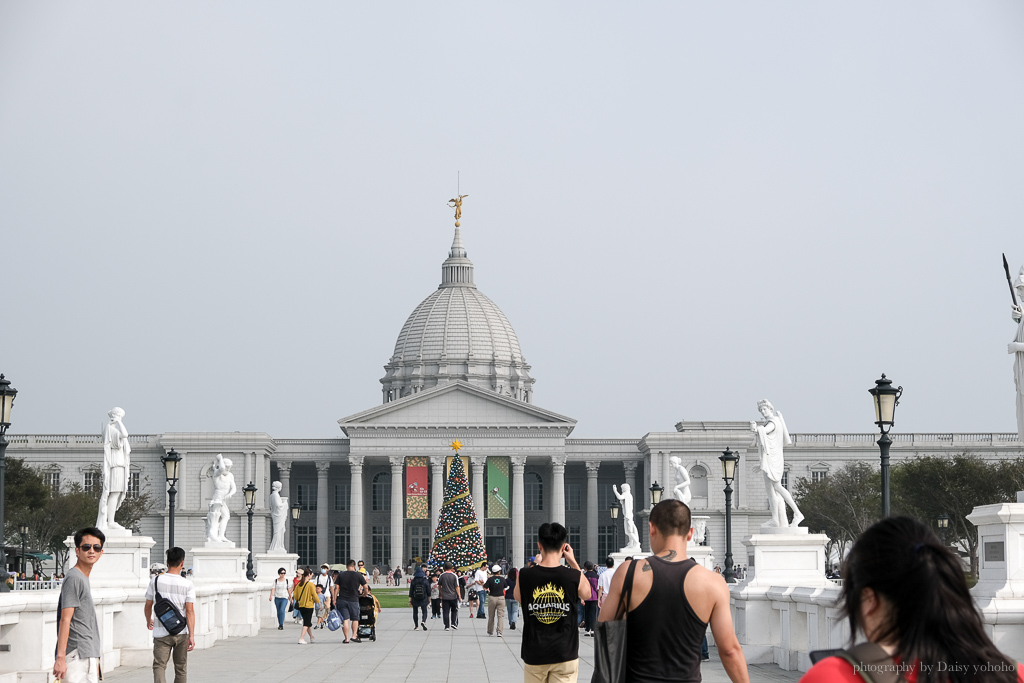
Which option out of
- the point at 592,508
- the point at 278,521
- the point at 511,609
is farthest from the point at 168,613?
the point at 592,508

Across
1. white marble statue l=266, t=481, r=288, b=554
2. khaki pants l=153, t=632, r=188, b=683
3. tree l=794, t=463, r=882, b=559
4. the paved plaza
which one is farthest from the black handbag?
tree l=794, t=463, r=882, b=559

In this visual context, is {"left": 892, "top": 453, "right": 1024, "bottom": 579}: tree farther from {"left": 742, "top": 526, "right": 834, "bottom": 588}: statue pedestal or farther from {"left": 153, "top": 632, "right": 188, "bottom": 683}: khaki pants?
{"left": 153, "top": 632, "right": 188, "bottom": 683}: khaki pants

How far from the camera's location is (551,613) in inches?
457

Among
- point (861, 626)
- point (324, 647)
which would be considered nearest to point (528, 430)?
point (324, 647)

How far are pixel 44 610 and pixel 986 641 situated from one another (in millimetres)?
15602

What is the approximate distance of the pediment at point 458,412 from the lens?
384 ft

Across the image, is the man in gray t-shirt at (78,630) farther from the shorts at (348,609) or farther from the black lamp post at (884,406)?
the shorts at (348,609)

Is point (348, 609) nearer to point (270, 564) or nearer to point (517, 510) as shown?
point (270, 564)

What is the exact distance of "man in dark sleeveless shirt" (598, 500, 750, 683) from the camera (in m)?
8.02

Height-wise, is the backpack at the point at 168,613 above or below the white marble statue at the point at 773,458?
below

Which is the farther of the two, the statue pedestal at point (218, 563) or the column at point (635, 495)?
the column at point (635, 495)

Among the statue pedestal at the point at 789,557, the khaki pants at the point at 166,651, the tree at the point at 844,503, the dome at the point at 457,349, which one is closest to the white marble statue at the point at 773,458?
the statue pedestal at the point at 789,557

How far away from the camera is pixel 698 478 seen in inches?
4638

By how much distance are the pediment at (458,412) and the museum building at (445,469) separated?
102 millimetres
